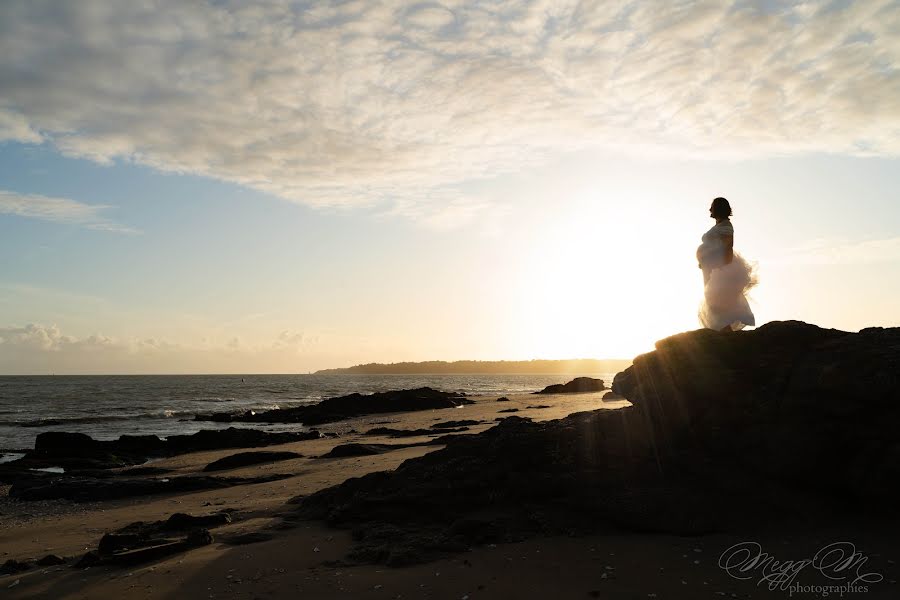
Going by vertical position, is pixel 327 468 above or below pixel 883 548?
below

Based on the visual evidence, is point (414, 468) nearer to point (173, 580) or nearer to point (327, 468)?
point (173, 580)

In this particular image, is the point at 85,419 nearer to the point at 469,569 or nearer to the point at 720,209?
the point at 469,569

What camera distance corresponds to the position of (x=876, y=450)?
662 centimetres

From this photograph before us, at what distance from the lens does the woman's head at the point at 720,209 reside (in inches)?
334

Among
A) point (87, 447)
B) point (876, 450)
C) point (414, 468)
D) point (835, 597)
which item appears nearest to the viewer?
point (835, 597)

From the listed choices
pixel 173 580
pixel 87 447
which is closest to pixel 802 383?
pixel 173 580

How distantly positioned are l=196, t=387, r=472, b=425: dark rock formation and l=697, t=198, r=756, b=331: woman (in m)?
37.3

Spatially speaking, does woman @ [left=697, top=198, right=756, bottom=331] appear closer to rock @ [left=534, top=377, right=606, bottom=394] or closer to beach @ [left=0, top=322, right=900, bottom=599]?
beach @ [left=0, top=322, right=900, bottom=599]

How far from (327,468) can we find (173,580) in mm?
9523

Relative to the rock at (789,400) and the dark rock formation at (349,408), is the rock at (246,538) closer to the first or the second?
the rock at (789,400)

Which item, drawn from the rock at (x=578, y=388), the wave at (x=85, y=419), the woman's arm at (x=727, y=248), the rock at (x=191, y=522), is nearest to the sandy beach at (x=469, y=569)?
the rock at (x=191, y=522)

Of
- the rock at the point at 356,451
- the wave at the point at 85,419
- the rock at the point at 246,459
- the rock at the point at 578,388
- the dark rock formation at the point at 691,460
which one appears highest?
the dark rock formation at the point at 691,460

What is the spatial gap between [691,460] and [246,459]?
50.0 feet

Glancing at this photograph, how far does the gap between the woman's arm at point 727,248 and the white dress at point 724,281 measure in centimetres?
1
